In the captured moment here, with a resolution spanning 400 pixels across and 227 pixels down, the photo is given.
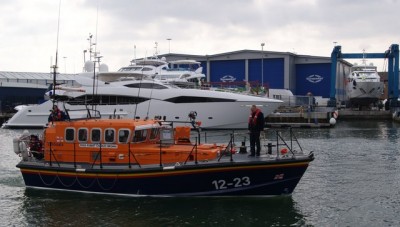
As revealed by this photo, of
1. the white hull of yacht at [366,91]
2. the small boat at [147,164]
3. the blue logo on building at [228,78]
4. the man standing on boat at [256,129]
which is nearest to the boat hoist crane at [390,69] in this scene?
the white hull of yacht at [366,91]

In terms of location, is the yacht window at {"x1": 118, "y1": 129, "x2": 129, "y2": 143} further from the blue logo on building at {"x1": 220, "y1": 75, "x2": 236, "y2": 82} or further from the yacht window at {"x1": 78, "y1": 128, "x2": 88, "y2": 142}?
the blue logo on building at {"x1": 220, "y1": 75, "x2": 236, "y2": 82}

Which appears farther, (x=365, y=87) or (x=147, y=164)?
(x=365, y=87)

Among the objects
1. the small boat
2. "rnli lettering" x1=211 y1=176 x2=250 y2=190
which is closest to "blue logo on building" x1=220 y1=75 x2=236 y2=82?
the small boat

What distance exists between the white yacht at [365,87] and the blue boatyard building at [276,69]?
7059 millimetres

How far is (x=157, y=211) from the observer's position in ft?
44.4

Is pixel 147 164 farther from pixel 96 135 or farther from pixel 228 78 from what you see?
pixel 228 78

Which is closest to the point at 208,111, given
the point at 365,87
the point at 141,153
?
the point at 141,153

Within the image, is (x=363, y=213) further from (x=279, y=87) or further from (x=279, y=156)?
(x=279, y=87)

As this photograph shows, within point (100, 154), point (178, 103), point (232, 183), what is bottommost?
point (232, 183)

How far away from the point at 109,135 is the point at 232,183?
398 cm

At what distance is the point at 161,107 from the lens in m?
42.6

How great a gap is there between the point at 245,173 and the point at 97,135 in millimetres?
4665

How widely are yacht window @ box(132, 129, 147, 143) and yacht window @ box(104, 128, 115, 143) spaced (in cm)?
65

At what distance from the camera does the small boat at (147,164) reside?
45.5 ft
